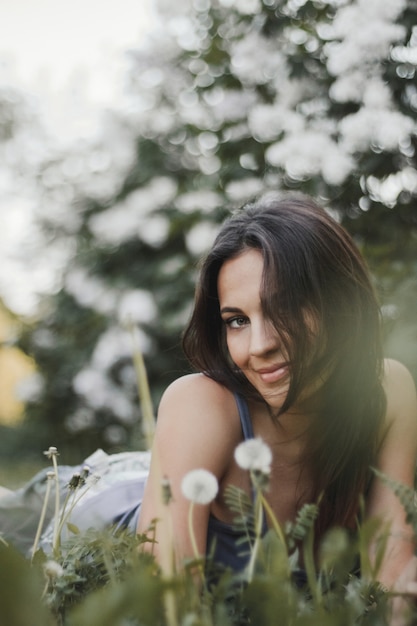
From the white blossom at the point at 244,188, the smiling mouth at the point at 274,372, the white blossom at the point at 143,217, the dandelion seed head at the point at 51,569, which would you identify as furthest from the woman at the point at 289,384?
the white blossom at the point at 143,217

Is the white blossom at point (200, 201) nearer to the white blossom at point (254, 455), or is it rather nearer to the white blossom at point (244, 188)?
the white blossom at point (244, 188)

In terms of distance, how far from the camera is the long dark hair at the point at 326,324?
143 cm

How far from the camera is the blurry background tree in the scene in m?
2.67

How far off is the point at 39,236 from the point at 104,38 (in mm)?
1347

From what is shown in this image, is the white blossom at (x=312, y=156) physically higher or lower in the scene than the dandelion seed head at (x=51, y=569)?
higher

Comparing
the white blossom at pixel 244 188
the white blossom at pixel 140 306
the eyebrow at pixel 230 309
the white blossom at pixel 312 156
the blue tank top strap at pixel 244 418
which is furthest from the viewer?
the white blossom at pixel 140 306

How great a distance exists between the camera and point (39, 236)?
4789 millimetres

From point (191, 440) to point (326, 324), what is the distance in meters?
0.35

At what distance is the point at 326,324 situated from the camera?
4.81 ft

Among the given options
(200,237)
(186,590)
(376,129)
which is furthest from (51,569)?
(200,237)

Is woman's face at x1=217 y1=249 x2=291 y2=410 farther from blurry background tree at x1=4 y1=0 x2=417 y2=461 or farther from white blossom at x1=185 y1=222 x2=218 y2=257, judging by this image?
white blossom at x1=185 y1=222 x2=218 y2=257

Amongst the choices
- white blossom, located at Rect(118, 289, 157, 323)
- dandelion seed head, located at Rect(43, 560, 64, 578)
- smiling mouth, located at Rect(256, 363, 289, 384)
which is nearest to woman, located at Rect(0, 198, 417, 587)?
smiling mouth, located at Rect(256, 363, 289, 384)

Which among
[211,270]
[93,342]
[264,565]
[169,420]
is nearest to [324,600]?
[264,565]

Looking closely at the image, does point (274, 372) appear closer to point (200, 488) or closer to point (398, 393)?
point (398, 393)
